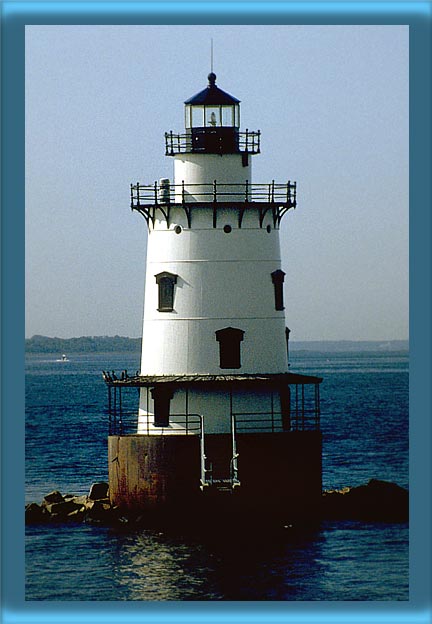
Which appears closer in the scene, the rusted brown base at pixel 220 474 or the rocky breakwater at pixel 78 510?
the rusted brown base at pixel 220 474

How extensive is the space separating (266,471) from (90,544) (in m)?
4.66

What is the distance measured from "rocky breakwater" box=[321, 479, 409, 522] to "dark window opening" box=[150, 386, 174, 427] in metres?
4.48

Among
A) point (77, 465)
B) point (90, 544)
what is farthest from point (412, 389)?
point (77, 465)

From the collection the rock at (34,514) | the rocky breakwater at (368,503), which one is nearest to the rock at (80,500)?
the rock at (34,514)

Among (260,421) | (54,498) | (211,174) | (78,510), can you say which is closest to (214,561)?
(260,421)

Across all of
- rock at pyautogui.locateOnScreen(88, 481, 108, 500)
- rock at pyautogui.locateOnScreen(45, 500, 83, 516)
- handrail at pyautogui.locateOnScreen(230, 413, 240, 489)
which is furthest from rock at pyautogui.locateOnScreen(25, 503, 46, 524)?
handrail at pyautogui.locateOnScreen(230, 413, 240, 489)

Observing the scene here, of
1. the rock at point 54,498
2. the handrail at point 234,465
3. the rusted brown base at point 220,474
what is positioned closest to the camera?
the handrail at point 234,465

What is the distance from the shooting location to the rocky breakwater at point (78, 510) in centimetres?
4453

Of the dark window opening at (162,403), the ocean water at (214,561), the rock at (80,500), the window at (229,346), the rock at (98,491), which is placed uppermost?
the window at (229,346)

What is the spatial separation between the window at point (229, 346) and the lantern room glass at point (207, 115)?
5.26m

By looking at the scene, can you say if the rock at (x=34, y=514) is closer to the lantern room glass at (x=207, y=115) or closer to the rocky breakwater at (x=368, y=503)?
the rocky breakwater at (x=368, y=503)

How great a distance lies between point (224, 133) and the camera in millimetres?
45594

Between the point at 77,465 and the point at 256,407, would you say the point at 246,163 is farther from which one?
the point at 77,465

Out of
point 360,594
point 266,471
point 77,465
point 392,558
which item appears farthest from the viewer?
point 77,465
